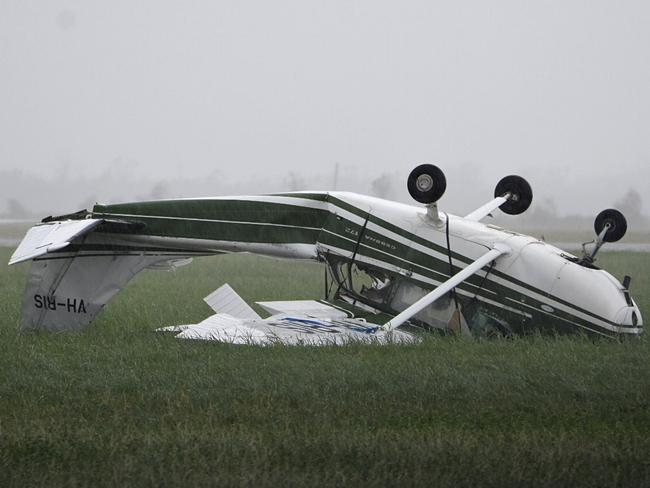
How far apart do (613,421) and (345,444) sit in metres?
2.28

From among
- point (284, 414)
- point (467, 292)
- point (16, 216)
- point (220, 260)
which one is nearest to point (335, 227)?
point (467, 292)

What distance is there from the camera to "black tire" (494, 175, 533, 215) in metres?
14.5

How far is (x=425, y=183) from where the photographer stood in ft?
40.1

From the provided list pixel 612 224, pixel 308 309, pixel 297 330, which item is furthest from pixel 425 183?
pixel 612 224

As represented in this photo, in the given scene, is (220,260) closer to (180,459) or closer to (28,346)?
(28,346)

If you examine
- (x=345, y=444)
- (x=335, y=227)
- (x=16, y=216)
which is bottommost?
(x=16, y=216)

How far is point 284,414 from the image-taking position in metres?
8.31

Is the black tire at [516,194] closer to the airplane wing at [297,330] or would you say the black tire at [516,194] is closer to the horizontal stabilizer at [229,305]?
the airplane wing at [297,330]

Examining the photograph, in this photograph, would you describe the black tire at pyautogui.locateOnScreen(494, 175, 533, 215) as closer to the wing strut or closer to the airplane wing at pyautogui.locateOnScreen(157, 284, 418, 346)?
the wing strut

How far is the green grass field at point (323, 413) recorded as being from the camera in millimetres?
6773

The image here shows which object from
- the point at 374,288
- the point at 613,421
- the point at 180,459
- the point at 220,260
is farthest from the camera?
the point at 220,260

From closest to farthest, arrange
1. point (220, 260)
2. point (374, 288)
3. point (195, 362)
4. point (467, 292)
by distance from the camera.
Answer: point (195, 362) < point (467, 292) < point (374, 288) < point (220, 260)

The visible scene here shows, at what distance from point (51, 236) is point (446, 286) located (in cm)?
484

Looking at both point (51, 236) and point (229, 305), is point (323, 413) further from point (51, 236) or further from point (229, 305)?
point (229, 305)
